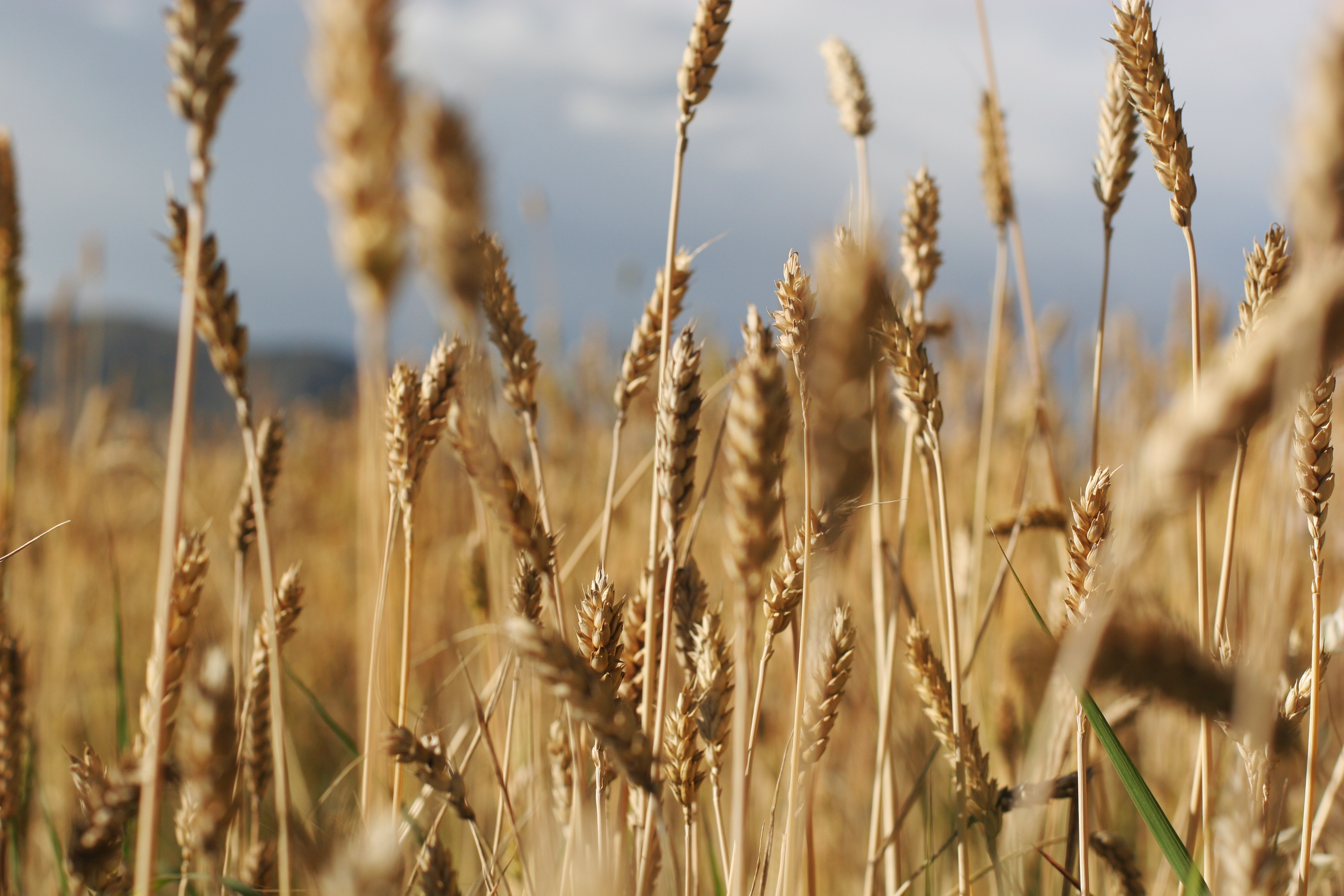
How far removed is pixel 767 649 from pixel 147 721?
0.70 metres

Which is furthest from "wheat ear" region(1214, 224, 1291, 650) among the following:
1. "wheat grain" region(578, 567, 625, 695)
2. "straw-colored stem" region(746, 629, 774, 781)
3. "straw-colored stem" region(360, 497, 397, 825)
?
"straw-colored stem" region(360, 497, 397, 825)

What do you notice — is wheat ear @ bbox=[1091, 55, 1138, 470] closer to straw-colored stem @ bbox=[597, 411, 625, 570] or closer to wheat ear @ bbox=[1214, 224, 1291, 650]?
wheat ear @ bbox=[1214, 224, 1291, 650]

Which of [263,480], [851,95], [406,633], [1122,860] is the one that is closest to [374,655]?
[406,633]

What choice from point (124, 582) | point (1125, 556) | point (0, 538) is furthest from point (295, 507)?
point (1125, 556)

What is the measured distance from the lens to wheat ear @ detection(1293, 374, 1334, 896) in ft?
2.88

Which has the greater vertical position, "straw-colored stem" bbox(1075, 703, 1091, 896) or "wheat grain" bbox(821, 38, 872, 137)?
"wheat grain" bbox(821, 38, 872, 137)

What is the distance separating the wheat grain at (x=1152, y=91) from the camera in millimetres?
937

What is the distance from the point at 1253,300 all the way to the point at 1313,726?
478 mm

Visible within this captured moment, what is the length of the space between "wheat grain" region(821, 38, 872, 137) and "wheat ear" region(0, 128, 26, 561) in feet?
5.19

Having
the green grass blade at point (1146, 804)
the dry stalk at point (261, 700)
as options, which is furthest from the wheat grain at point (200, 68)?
the green grass blade at point (1146, 804)

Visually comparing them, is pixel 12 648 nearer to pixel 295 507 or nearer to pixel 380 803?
pixel 380 803

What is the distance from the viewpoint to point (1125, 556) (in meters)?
0.45

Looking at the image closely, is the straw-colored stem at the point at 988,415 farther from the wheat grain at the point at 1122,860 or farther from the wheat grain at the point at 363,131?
the wheat grain at the point at 363,131

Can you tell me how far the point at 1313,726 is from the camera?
0.89 metres
